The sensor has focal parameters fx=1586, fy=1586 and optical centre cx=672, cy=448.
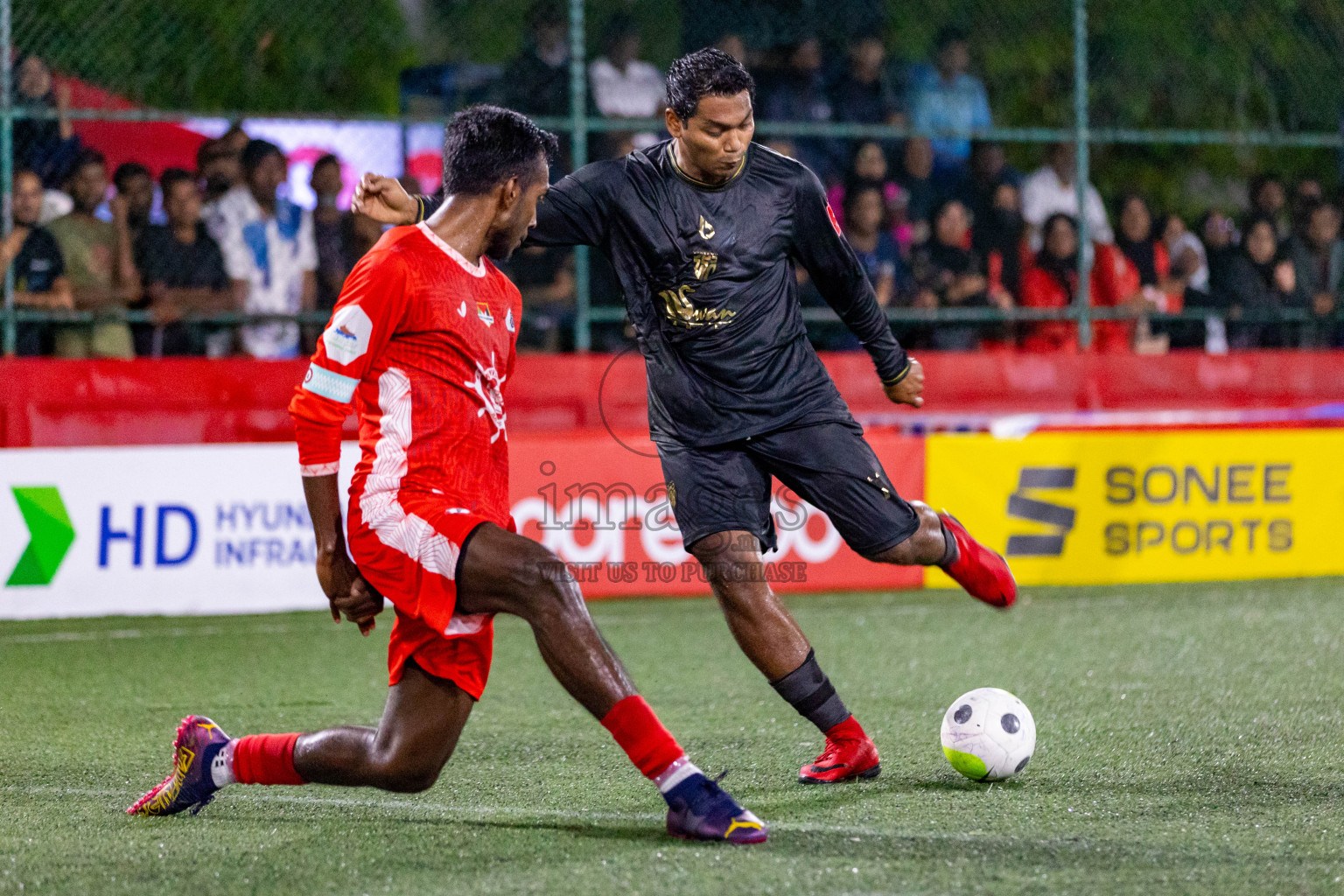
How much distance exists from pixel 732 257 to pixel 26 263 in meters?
5.83

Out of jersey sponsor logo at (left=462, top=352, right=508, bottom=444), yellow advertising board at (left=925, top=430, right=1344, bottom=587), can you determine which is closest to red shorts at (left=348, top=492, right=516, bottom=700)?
jersey sponsor logo at (left=462, top=352, right=508, bottom=444)

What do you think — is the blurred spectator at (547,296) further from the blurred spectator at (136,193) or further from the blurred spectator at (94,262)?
the blurred spectator at (94,262)

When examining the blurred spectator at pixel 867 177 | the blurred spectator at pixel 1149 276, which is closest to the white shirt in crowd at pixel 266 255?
the blurred spectator at pixel 867 177

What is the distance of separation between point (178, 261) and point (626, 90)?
3059mm

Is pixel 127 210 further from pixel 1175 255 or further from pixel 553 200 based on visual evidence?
pixel 1175 255

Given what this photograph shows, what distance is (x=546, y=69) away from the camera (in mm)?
10117

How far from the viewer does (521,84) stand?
10125 mm

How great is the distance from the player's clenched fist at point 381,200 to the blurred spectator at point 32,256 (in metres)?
5.54

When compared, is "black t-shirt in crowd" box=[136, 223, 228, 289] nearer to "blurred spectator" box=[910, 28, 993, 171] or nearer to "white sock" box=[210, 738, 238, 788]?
"blurred spectator" box=[910, 28, 993, 171]

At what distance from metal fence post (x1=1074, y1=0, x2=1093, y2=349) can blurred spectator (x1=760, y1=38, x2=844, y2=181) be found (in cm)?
168

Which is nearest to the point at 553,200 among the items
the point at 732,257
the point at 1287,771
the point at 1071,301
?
the point at 732,257

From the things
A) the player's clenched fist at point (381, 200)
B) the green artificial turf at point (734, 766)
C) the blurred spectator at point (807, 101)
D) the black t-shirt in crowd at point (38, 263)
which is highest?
the blurred spectator at point (807, 101)

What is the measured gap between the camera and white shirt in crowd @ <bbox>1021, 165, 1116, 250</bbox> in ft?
35.6

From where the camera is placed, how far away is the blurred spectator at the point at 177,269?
9.22m
